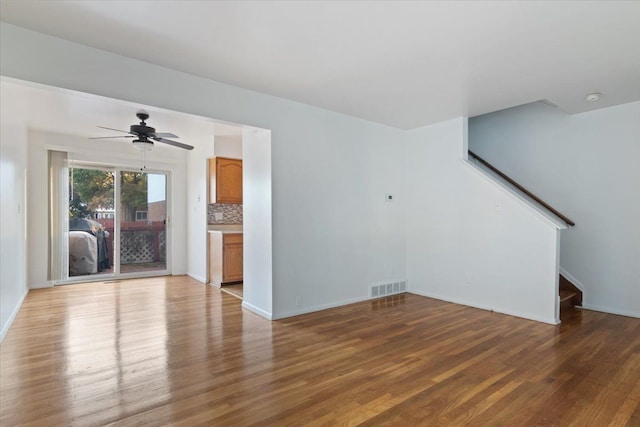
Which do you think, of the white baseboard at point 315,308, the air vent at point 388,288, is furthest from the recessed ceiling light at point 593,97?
the white baseboard at point 315,308

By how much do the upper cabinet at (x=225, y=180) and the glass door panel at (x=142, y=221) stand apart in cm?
150

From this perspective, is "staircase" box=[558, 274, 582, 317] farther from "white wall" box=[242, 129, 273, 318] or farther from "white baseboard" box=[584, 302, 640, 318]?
"white wall" box=[242, 129, 273, 318]

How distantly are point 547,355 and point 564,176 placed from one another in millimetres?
2937

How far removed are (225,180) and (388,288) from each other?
11.8 ft

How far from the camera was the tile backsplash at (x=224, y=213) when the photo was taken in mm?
6523

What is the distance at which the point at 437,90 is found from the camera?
3.72 metres

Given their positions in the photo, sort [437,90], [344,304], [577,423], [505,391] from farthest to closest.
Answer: [344,304] < [437,90] < [505,391] < [577,423]

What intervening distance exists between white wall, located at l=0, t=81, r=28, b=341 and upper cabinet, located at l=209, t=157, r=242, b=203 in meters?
2.73

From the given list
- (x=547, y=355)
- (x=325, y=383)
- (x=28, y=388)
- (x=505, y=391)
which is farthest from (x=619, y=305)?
(x=28, y=388)

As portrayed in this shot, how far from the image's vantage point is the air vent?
16.3ft

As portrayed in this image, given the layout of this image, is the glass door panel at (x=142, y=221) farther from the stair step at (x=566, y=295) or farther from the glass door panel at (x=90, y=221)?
the stair step at (x=566, y=295)

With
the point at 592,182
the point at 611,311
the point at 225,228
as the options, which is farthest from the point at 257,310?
the point at 592,182

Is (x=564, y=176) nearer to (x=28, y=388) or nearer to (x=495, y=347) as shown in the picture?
(x=495, y=347)

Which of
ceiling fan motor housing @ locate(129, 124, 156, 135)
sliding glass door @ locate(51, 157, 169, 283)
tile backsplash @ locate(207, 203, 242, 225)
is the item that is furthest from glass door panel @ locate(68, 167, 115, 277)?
ceiling fan motor housing @ locate(129, 124, 156, 135)
